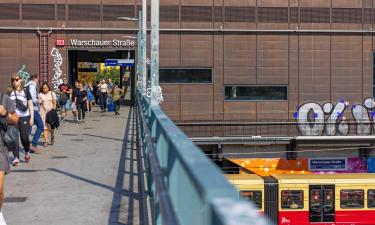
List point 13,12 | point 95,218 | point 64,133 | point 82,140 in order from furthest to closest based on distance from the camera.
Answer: point 13,12 < point 64,133 < point 82,140 < point 95,218

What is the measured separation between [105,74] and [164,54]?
39279 millimetres

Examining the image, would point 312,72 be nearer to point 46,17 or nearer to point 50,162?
point 46,17

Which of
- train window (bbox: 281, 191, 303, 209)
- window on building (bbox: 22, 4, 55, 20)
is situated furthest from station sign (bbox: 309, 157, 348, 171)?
window on building (bbox: 22, 4, 55, 20)

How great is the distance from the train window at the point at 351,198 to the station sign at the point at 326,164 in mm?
12354

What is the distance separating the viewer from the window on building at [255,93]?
160ft

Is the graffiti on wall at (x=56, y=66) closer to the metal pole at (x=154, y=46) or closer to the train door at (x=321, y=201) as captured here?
the train door at (x=321, y=201)

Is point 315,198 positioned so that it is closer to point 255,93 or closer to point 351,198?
point 351,198

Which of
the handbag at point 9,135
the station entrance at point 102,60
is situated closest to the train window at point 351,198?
the station entrance at point 102,60

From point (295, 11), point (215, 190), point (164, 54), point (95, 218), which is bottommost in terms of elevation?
point (95, 218)

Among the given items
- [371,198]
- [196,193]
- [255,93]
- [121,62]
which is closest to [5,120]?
[196,193]

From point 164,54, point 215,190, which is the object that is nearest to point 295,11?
point 164,54

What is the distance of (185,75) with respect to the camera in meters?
48.6

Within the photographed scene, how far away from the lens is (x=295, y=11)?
159 ft

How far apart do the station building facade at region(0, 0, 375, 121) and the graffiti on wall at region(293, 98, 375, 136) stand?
0.50 meters
